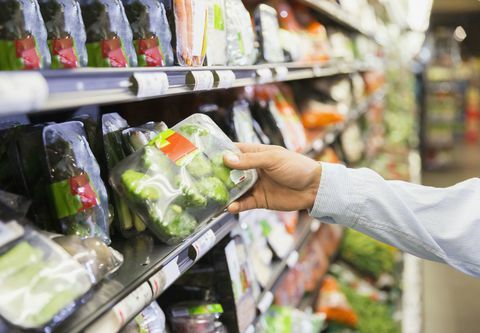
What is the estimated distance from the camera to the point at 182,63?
1.52 meters

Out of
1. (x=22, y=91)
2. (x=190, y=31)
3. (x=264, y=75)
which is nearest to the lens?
(x=22, y=91)

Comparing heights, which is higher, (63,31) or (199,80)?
(63,31)

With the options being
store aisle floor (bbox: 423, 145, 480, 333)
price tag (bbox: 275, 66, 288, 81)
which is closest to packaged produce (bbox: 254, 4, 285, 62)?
price tag (bbox: 275, 66, 288, 81)

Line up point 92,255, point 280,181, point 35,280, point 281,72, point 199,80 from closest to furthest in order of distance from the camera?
1. point 35,280
2. point 92,255
3. point 199,80
4. point 280,181
5. point 281,72

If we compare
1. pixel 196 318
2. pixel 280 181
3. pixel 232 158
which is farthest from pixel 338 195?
pixel 196 318

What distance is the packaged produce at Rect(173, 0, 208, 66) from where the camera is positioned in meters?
1.51

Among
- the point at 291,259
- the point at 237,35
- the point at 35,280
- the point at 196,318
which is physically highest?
the point at 237,35

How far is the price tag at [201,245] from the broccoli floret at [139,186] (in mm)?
261

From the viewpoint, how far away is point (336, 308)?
322 centimetres

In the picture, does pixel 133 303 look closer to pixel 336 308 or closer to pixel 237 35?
pixel 237 35

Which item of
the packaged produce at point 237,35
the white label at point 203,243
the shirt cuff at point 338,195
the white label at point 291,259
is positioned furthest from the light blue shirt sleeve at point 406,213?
the white label at point 291,259

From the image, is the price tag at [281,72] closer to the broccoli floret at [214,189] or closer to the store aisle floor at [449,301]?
the broccoli floret at [214,189]

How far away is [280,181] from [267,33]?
101 centimetres

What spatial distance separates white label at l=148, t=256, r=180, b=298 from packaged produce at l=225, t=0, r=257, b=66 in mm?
911
